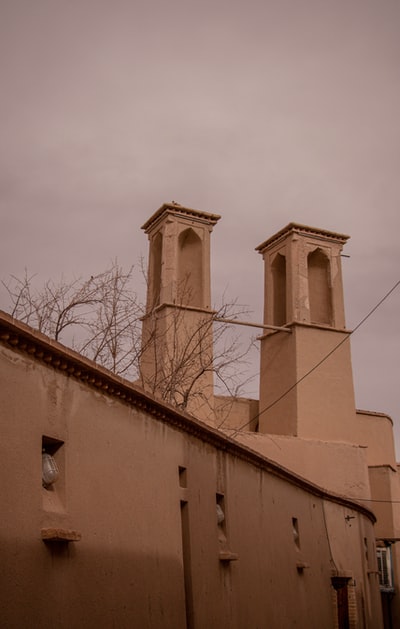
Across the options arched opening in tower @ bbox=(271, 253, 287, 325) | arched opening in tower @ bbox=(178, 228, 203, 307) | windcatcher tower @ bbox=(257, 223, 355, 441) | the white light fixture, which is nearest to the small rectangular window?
the white light fixture

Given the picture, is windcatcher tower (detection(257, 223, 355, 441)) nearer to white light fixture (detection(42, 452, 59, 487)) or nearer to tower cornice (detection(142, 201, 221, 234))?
tower cornice (detection(142, 201, 221, 234))

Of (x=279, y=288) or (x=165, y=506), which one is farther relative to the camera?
(x=279, y=288)

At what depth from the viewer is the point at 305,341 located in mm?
23891

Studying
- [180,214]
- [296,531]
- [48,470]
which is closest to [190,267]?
[180,214]

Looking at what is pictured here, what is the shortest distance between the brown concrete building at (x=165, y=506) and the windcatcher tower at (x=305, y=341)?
149 millimetres

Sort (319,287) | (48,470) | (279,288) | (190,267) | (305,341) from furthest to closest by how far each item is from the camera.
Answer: (279,288)
(319,287)
(190,267)
(305,341)
(48,470)

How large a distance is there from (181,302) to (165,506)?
46.2 feet

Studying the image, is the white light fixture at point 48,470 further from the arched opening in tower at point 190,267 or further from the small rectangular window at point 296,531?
the arched opening in tower at point 190,267

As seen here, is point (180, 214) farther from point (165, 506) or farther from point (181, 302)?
point (165, 506)

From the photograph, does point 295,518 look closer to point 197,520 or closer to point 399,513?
point 197,520

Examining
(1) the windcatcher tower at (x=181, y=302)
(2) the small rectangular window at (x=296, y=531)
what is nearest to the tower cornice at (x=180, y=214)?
(1) the windcatcher tower at (x=181, y=302)

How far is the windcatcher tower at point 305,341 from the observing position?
2328 centimetres

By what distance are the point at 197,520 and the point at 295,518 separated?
16.5ft

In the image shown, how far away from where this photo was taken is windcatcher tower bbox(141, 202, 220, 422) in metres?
21.1
